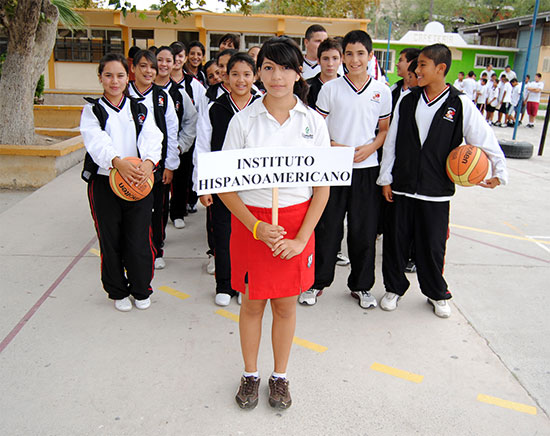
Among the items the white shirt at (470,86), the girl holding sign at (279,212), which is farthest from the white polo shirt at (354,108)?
the white shirt at (470,86)

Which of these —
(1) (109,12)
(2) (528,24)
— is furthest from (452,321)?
(2) (528,24)

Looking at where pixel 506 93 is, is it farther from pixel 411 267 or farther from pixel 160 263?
pixel 160 263

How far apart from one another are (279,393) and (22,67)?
7248 mm

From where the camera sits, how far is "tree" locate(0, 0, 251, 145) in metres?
7.58

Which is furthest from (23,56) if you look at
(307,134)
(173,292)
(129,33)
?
(129,33)

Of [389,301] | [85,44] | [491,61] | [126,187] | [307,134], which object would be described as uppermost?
[491,61]

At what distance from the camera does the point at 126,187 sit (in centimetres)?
347

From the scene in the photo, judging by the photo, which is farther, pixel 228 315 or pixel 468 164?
pixel 228 315

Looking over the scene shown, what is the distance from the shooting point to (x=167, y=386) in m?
2.96

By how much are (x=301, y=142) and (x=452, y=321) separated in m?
2.09

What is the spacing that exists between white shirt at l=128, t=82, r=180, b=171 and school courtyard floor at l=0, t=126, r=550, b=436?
3.34 ft

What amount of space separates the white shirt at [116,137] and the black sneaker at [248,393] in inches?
67.4

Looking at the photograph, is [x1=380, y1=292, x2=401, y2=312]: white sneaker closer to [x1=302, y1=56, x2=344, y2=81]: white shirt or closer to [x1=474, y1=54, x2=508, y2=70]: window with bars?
[x1=302, y1=56, x2=344, y2=81]: white shirt

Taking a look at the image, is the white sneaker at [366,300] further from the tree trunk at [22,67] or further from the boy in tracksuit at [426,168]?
the tree trunk at [22,67]
